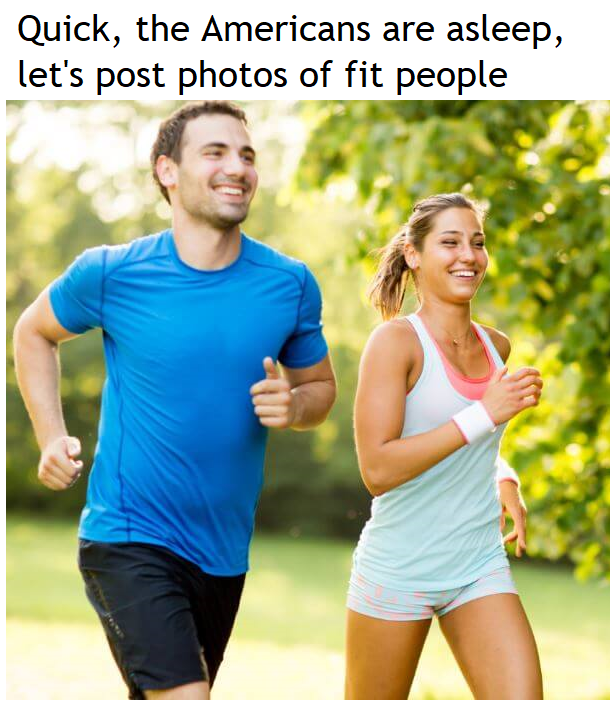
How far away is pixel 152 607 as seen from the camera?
3518 mm

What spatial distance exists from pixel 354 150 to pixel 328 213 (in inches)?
658

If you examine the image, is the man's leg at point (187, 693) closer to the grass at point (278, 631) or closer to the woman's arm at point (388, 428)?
the woman's arm at point (388, 428)

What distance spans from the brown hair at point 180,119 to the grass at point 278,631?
5798 millimetres

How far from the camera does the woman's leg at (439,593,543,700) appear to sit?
3.58 m

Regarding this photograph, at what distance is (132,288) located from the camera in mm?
3830

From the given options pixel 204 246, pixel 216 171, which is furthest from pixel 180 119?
pixel 204 246

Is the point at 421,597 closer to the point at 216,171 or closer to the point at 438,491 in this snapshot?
the point at 438,491

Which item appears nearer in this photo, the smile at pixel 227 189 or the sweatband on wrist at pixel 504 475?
the smile at pixel 227 189

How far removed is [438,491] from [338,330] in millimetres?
15040

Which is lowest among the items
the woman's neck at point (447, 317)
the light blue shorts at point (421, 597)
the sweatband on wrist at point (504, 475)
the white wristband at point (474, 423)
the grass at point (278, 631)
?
the grass at point (278, 631)

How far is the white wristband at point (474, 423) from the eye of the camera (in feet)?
11.8

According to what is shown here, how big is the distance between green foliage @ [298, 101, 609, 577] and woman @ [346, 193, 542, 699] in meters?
2.26

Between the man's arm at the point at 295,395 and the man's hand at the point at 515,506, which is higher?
the man's arm at the point at 295,395

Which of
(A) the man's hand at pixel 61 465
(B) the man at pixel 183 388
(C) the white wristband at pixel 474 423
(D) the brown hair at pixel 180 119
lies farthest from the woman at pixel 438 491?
(A) the man's hand at pixel 61 465
